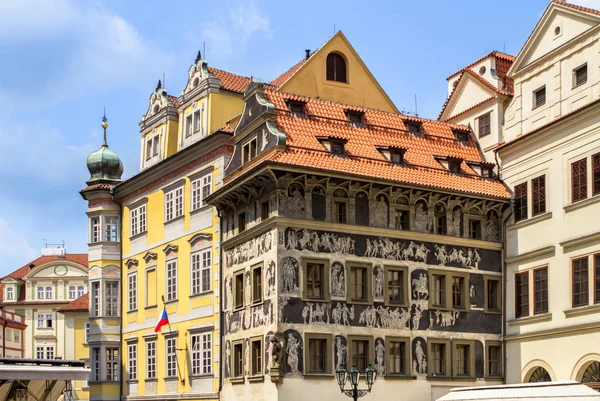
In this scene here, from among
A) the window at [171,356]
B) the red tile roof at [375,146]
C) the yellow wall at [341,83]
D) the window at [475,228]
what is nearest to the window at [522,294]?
the window at [475,228]

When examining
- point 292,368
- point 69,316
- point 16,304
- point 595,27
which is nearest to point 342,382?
point 292,368

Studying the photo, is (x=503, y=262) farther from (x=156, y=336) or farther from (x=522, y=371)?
(x=156, y=336)

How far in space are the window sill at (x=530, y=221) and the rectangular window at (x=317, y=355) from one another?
7.93 meters

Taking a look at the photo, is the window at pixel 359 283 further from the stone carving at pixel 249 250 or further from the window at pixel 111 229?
the window at pixel 111 229

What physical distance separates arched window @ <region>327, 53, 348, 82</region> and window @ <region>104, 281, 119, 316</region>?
13632 millimetres

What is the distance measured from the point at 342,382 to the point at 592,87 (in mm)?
12200

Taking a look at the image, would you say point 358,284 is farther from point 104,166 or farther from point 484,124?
point 104,166

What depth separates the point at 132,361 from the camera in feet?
142

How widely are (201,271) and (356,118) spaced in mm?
8182

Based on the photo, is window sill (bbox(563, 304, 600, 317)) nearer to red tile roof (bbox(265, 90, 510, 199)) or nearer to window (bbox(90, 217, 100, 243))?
red tile roof (bbox(265, 90, 510, 199))

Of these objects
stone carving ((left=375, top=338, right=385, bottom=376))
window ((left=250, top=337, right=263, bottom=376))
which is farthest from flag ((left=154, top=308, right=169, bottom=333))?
stone carving ((left=375, top=338, right=385, bottom=376))

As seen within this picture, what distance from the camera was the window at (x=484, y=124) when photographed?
37069mm

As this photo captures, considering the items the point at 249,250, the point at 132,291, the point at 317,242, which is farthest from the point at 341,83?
the point at 132,291

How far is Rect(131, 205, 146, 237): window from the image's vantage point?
43812mm
